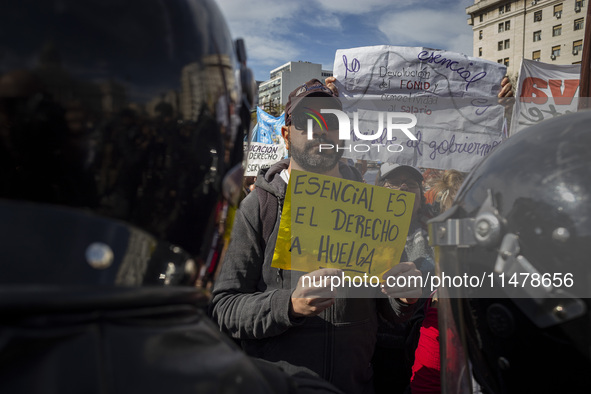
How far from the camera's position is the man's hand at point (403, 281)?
1929 millimetres

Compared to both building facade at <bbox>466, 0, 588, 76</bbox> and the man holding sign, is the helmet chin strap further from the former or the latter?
building facade at <bbox>466, 0, 588, 76</bbox>

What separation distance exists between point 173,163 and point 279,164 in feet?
5.44

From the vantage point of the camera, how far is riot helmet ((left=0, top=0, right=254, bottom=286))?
1.99ft

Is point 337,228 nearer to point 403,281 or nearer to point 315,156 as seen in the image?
point 403,281

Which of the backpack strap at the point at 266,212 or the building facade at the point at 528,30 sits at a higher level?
the building facade at the point at 528,30

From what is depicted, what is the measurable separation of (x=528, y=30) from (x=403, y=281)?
2781 inches

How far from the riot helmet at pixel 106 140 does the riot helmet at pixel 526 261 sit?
2.11ft

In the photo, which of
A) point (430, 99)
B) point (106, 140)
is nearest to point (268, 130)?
point (430, 99)

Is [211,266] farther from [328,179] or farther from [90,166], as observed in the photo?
[328,179]

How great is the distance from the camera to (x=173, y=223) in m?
0.79

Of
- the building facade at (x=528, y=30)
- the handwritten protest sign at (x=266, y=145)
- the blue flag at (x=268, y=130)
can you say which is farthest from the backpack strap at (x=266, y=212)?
the building facade at (x=528, y=30)

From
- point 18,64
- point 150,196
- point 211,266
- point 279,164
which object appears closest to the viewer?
point 18,64

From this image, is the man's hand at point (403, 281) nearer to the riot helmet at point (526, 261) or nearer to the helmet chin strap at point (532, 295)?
the riot helmet at point (526, 261)

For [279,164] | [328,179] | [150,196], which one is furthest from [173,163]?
[279,164]
